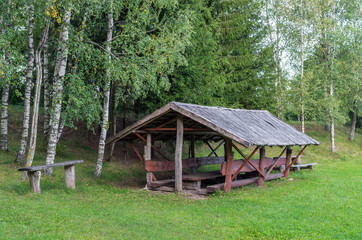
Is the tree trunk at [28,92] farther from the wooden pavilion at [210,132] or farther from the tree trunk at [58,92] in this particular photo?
the wooden pavilion at [210,132]

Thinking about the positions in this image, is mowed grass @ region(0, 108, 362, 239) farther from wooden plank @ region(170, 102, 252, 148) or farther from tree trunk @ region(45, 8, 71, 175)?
wooden plank @ region(170, 102, 252, 148)

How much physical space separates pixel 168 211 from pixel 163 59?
6205mm

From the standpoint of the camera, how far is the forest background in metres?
11.8

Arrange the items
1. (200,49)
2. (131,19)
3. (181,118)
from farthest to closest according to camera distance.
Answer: (200,49) → (131,19) → (181,118)

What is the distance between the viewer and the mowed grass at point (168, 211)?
6949 mm

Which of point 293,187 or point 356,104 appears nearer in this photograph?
point 293,187

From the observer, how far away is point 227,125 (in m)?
11.4

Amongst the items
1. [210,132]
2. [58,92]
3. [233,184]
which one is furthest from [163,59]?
[233,184]

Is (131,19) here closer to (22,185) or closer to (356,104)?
(22,185)

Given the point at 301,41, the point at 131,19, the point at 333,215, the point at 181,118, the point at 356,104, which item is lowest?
the point at 333,215

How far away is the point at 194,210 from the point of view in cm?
909

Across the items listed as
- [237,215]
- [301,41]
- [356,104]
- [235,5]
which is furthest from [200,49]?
[356,104]

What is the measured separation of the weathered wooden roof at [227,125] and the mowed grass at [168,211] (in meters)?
1.80

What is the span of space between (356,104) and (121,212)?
1107 inches
